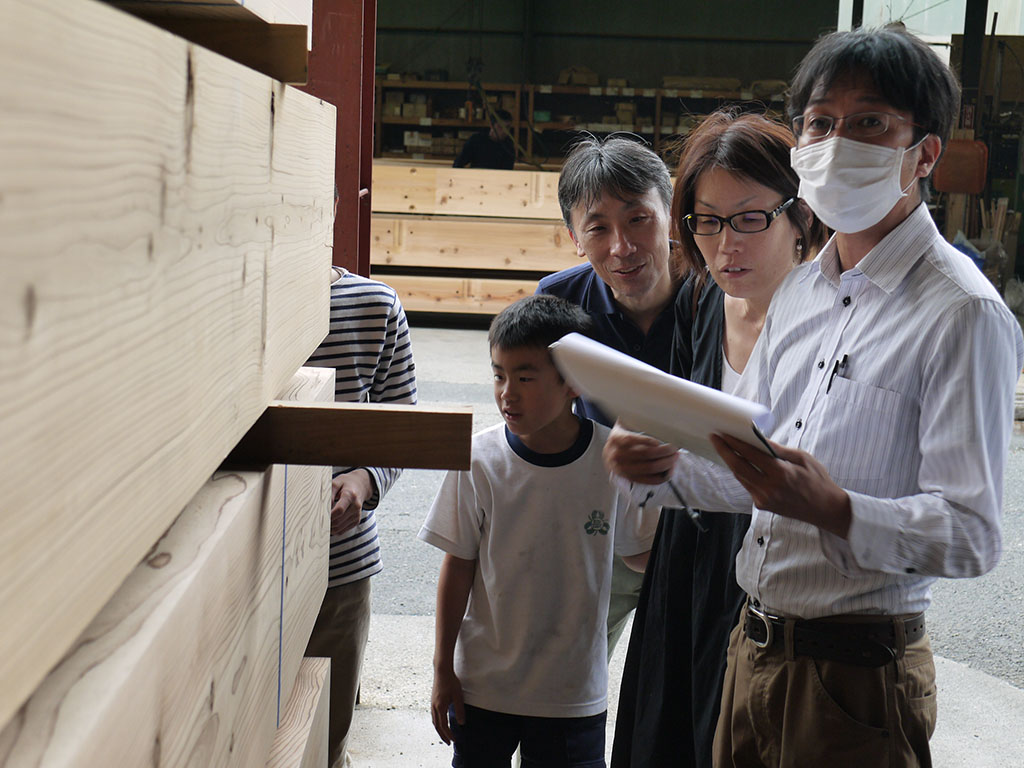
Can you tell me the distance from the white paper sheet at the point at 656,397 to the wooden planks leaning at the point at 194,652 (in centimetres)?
36

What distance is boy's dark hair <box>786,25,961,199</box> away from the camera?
4.48 feet

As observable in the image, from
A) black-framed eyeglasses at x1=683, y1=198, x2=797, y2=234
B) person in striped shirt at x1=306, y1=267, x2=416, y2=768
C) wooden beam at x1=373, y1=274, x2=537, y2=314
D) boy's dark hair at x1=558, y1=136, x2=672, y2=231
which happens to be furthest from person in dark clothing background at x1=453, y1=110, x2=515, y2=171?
black-framed eyeglasses at x1=683, y1=198, x2=797, y2=234

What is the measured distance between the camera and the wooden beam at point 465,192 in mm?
8836

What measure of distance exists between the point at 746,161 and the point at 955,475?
0.81 m

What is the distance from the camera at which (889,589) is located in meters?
1.32

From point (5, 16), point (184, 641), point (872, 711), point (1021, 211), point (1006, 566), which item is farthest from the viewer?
point (1021, 211)

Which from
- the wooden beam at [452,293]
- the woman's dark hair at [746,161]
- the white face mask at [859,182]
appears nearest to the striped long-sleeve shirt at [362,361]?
the woman's dark hair at [746,161]

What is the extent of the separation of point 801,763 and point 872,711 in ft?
0.41

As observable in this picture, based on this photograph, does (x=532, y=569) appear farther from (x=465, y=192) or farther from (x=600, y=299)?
(x=465, y=192)

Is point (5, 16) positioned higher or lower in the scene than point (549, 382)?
higher

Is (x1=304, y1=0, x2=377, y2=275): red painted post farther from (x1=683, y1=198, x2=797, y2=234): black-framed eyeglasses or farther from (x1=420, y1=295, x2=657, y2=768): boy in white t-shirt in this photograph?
(x1=683, y1=198, x2=797, y2=234): black-framed eyeglasses

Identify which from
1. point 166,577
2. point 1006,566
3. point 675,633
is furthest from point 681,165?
point 1006,566

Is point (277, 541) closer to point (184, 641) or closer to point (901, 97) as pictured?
point (184, 641)

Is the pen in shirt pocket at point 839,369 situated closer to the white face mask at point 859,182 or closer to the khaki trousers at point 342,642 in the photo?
the white face mask at point 859,182
